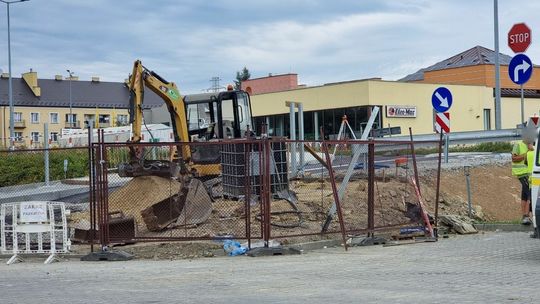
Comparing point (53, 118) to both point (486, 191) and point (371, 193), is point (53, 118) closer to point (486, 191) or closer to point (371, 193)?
point (486, 191)

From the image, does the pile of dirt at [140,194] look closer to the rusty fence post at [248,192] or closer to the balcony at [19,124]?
the rusty fence post at [248,192]

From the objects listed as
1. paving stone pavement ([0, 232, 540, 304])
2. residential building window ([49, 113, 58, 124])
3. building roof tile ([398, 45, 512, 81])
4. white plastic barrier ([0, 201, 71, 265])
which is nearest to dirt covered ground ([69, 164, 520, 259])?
paving stone pavement ([0, 232, 540, 304])

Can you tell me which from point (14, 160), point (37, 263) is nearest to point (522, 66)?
point (37, 263)

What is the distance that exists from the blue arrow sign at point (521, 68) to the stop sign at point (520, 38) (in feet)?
2.21

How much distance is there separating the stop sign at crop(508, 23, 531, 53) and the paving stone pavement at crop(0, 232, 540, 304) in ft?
24.2

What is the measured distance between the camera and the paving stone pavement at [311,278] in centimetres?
831

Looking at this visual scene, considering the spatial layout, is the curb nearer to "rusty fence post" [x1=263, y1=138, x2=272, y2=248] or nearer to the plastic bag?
"rusty fence post" [x1=263, y1=138, x2=272, y2=248]

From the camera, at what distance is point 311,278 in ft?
32.2

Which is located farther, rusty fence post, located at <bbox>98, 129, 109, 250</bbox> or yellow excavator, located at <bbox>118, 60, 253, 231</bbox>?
yellow excavator, located at <bbox>118, 60, 253, 231</bbox>

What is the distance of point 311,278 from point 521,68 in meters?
10.8

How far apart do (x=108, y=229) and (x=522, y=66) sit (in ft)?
37.3

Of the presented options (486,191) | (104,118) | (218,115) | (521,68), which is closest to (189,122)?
(218,115)

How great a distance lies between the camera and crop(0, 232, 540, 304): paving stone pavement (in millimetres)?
8312

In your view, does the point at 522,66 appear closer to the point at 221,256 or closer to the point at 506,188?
A: the point at 506,188
